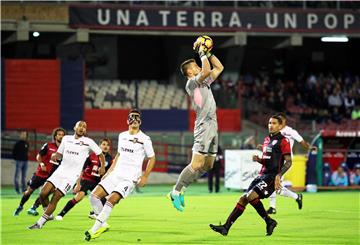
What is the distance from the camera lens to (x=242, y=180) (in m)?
31.0

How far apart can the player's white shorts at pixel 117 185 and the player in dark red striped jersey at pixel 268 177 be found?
5.31 ft

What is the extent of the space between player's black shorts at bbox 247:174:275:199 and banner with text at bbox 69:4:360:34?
2571cm

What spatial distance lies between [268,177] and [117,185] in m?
2.67

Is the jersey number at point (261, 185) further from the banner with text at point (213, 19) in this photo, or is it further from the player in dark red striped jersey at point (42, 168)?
the banner with text at point (213, 19)

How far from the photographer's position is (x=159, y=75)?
47.8 m

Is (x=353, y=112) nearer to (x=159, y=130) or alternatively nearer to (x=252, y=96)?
(x=252, y=96)

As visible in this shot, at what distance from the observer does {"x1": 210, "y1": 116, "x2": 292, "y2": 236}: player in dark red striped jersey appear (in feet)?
50.3

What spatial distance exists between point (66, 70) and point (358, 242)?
90.1 feet

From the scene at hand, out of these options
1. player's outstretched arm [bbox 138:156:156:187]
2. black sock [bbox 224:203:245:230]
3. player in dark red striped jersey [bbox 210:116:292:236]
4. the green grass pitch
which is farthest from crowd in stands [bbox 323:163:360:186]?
player's outstretched arm [bbox 138:156:156:187]

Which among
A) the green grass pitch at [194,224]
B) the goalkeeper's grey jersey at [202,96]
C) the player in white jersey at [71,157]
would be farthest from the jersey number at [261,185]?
the player in white jersey at [71,157]

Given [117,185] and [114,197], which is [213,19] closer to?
[117,185]

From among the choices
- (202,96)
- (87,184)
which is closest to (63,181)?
(87,184)

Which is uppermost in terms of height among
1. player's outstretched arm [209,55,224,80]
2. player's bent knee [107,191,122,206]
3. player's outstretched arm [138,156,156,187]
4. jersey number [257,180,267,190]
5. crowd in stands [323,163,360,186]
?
player's outstretched arm [209,55,224,80]

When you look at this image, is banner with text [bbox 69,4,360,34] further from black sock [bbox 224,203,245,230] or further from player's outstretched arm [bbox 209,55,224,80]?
black sock [bbox 224,203,245,230]
